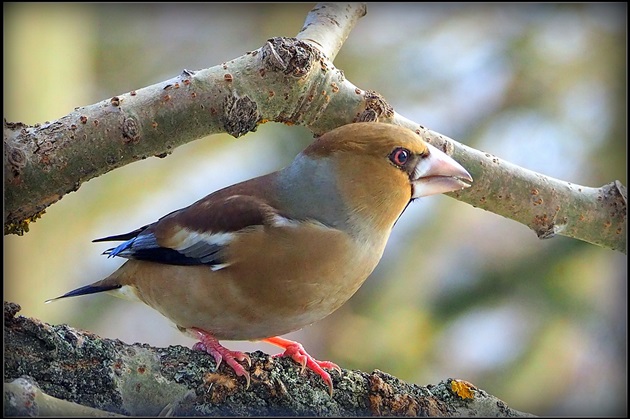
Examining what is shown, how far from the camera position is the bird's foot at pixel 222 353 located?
2.54 metres

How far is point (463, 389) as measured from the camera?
8.54 ft

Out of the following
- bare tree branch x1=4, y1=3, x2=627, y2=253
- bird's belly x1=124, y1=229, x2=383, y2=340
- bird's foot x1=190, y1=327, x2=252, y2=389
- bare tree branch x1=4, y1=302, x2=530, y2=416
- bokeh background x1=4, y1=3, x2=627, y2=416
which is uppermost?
bokeh background x1=4, y1=3, x2=627, y2=416

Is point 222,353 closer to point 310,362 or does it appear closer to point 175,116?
point 310,362

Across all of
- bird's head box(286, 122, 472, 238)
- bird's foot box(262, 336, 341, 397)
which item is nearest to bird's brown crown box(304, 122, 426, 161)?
bird's head box(286, 122, 472, 238)

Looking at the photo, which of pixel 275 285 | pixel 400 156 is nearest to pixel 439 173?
pixel 400 156

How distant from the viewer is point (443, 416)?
8.27 feet

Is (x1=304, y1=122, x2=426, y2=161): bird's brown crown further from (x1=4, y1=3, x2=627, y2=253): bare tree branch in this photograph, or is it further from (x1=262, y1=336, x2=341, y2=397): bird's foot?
(x1=262, y1=336, x2=341, y2=397): bird's foot

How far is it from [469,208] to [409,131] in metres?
3.61

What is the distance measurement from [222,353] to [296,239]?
0.48m

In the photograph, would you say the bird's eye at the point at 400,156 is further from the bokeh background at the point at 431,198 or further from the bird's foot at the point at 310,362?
the bokeh background at the point at 431,198

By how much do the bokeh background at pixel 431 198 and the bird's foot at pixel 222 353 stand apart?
2.85 meters

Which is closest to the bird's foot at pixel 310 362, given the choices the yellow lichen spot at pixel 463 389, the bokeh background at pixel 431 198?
the yellow lichen spot at pixel 463 389

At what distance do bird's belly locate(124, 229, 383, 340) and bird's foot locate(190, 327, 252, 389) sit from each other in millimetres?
57

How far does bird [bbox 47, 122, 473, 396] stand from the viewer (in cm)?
270
